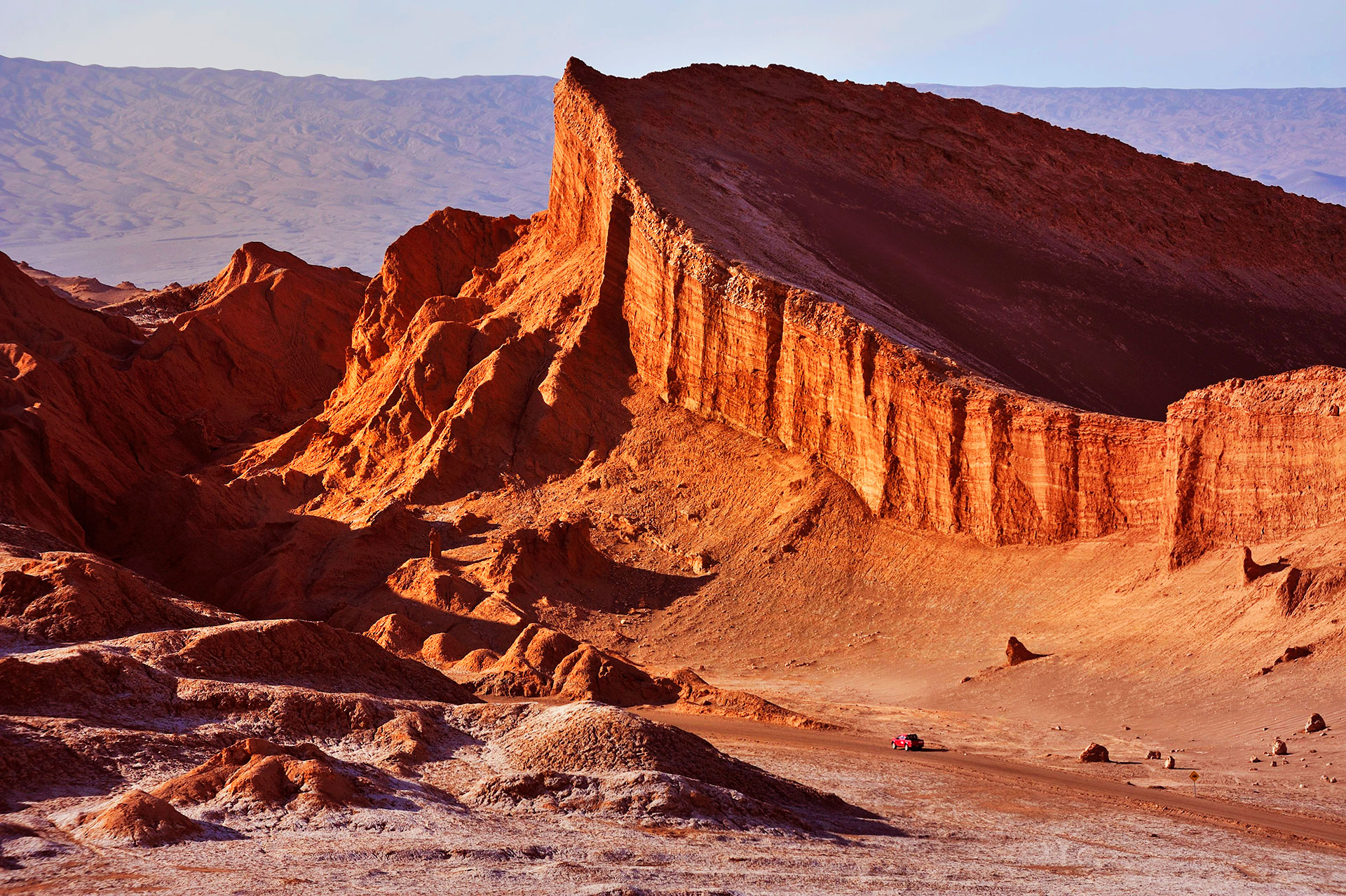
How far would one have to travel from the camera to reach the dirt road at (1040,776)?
55.0 ft

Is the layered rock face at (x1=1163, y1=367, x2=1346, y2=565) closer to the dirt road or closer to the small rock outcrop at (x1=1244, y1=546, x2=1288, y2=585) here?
the small rock outcrop at (x1=1244, y1=546, x2=1288, y2=585)

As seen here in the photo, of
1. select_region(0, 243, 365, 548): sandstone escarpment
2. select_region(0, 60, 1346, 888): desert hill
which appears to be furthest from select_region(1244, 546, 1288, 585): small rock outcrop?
select_region(0, 243, 365, 548): sandstone escarpment

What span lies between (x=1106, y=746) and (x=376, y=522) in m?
17.5

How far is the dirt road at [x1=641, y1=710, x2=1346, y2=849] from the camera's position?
55.0 ft

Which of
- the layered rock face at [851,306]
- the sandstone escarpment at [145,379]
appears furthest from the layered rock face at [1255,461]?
the sandstone escarpment at [145,379]

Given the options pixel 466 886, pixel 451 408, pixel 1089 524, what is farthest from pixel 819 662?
pixel 466 886

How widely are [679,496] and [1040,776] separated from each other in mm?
15812

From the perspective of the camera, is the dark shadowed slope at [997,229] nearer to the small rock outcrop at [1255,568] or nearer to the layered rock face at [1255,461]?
the layered rock face at [1255,461]

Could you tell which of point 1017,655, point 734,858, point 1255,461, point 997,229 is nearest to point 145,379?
point 997,229

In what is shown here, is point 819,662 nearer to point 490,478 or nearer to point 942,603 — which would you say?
point 942,603

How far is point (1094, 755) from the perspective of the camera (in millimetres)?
20234

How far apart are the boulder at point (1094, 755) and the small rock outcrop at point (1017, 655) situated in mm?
5237

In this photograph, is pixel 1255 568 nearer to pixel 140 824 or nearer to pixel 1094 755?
pixel 1094 755

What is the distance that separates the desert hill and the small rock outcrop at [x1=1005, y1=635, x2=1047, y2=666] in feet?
0.72
